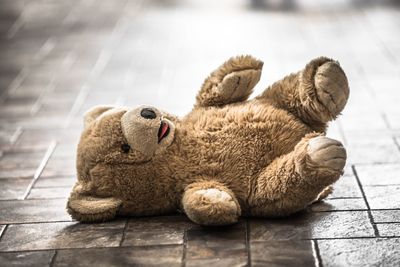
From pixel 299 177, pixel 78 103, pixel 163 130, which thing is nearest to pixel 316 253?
pixel 299 177

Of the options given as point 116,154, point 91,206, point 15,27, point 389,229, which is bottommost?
point 15,27

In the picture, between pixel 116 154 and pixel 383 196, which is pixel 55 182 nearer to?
pixel 116 154

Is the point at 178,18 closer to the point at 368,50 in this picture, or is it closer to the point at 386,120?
the point at 368,50

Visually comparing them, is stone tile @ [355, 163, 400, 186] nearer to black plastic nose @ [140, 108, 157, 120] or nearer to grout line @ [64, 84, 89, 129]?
black plastic nose @ [140, 108, 157, 120]

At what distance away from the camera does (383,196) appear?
2.80m

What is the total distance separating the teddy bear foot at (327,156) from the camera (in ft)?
7.97

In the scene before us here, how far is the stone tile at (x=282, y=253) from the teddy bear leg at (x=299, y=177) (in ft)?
0.44

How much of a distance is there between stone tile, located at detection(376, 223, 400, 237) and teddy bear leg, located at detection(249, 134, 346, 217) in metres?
0.20

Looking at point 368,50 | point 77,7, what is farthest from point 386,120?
point 77,7

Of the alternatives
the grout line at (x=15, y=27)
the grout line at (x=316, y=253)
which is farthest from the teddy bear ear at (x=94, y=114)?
the grout line at (x=15, y=27)

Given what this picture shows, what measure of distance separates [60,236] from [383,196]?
1.01 m

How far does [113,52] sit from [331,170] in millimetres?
2563

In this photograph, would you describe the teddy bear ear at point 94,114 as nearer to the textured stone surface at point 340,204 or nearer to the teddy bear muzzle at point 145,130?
the teddy bear muzzle at point 145,130

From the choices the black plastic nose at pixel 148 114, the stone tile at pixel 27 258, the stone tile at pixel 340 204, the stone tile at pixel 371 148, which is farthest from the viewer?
the stone tile at pixel 371 148
